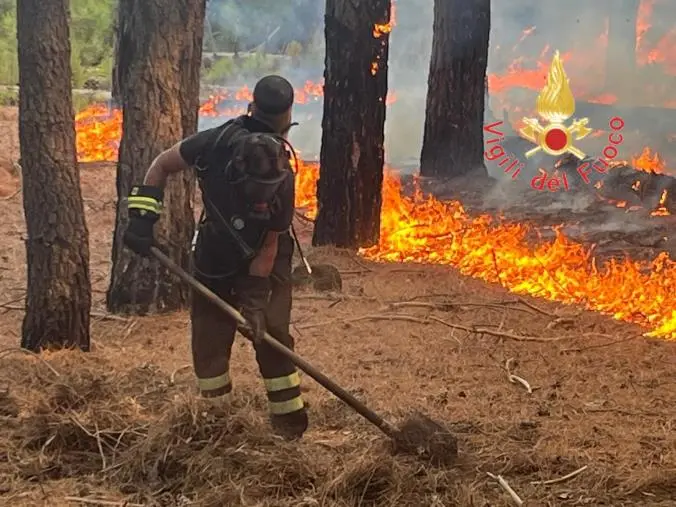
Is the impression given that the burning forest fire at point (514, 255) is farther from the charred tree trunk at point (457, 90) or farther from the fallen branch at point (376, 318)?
the fallen branch at point (376, 318)

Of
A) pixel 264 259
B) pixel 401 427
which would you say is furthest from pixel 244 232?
pixel 401 427

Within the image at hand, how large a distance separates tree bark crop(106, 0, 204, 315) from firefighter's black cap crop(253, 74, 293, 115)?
3.14 meters

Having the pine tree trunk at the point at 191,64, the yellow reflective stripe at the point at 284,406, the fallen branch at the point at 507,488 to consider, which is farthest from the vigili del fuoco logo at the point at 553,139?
the fallen branch at the point at 507,488

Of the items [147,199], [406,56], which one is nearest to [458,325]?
[147,199]

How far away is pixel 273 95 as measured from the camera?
4688 mm

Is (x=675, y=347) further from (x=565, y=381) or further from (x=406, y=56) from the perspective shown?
(x=406, y=56)

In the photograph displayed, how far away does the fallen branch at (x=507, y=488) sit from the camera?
170 inches

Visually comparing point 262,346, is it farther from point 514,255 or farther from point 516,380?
point 514,255

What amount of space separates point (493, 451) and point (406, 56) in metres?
17.4

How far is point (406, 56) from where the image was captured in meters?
21.4

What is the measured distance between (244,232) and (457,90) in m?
8.66

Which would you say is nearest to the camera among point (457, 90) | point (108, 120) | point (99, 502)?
point (99, 502)

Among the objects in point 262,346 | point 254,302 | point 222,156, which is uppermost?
point 222,156

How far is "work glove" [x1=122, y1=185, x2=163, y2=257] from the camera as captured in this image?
4.84 m
